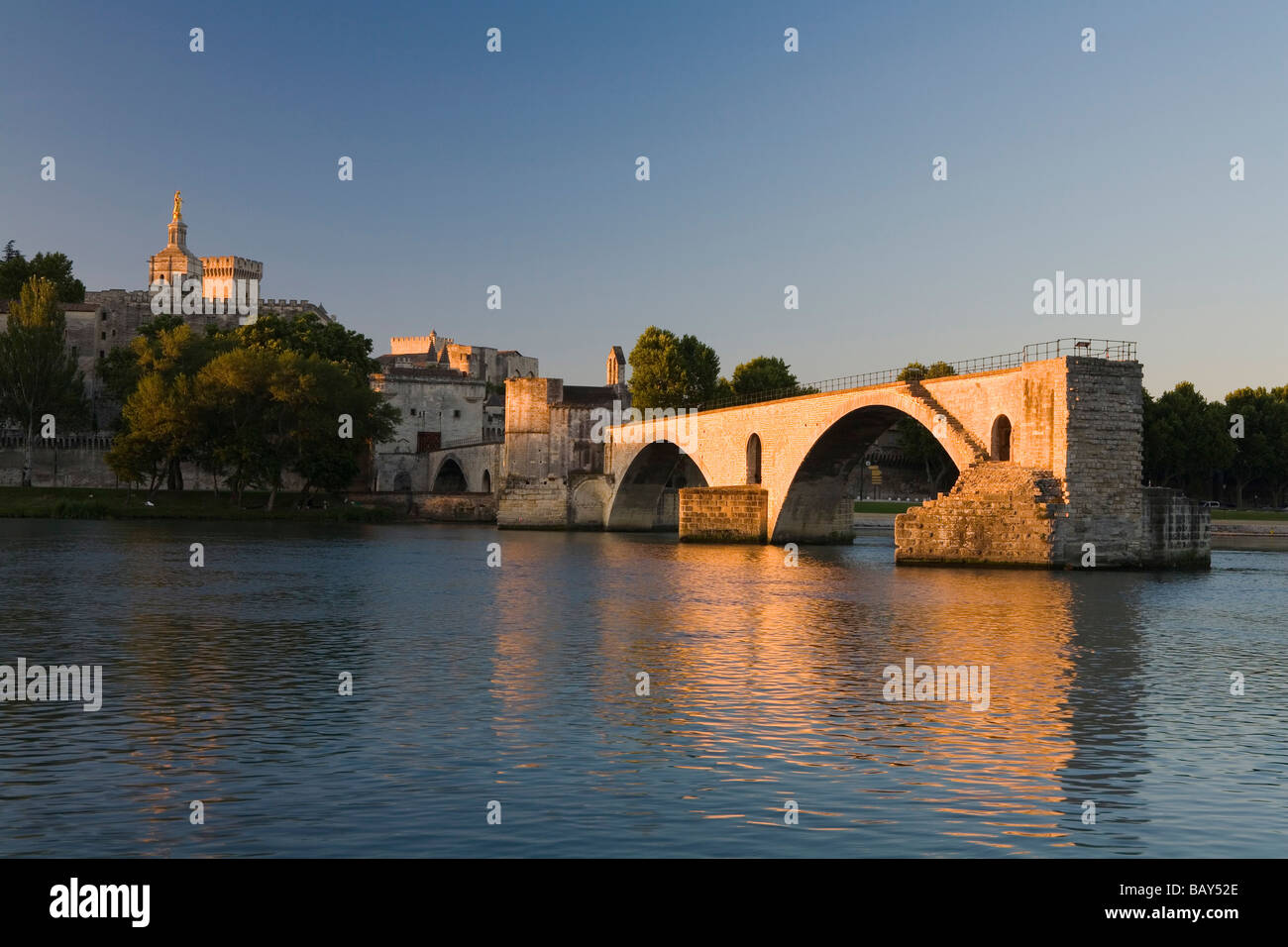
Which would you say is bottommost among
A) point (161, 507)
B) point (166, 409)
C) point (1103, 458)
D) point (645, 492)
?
point (161, 507)

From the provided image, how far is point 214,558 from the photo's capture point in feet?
148

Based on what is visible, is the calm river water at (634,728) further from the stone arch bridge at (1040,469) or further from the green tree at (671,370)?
the green tree at (671,370)

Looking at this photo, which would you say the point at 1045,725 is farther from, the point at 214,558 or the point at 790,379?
the point at 790,379

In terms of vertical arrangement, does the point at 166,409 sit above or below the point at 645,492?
above

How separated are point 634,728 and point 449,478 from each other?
105543mm

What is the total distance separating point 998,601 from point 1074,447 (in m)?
12.0

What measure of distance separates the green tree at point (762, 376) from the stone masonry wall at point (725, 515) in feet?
167

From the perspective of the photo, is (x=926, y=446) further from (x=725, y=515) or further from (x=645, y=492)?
(x=725, y=515)

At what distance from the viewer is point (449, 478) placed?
119 m

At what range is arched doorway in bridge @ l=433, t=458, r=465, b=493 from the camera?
11706 centimetres

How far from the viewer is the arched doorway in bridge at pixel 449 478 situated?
11706cm

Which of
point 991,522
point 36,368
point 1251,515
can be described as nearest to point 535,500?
point 36,368

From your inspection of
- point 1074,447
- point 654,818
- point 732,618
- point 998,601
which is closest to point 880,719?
point 654,818
